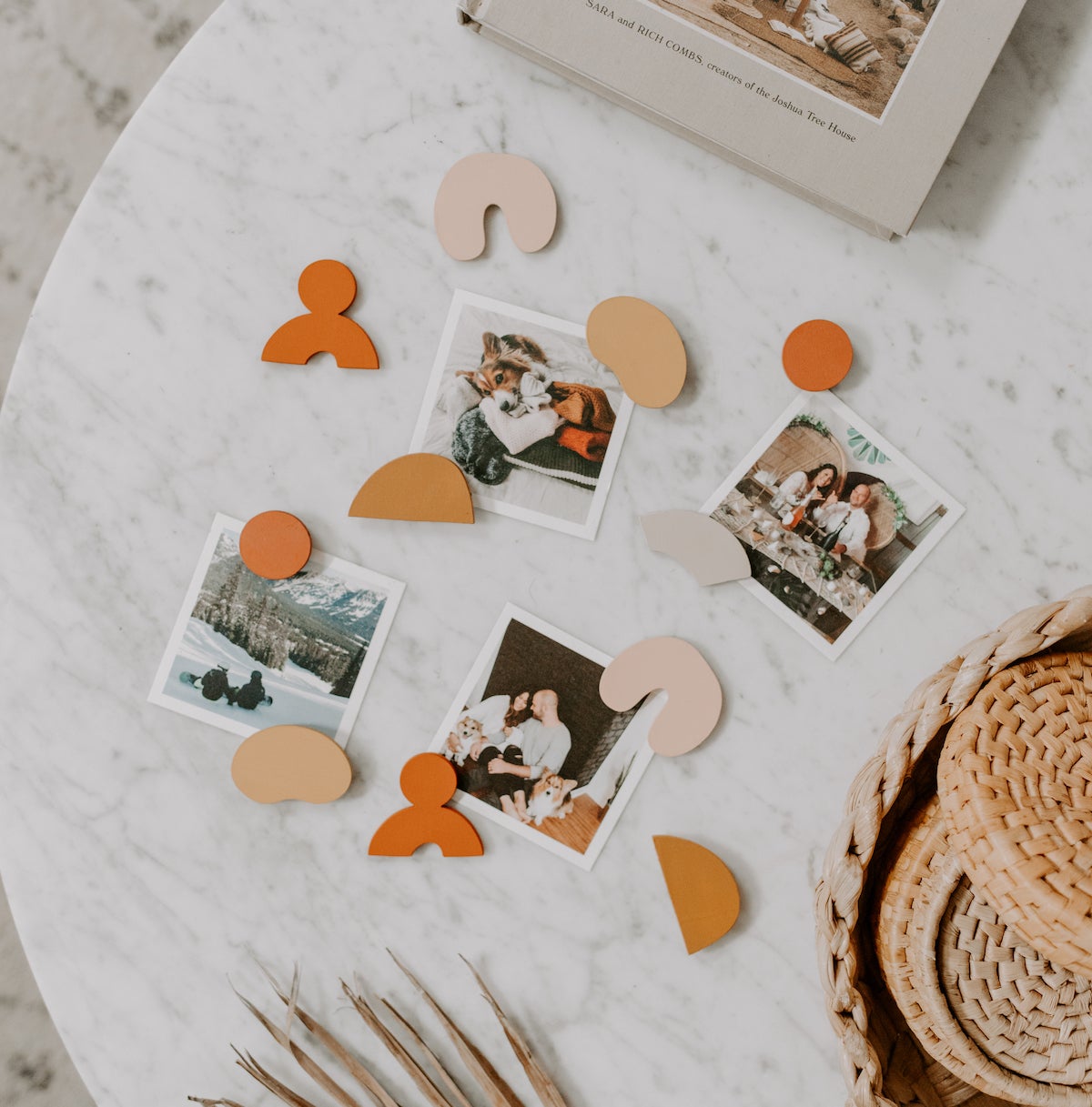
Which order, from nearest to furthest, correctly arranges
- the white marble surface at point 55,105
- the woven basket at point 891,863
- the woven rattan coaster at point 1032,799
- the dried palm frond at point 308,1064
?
the woven rattan coaster at point 1032,799 < the woven basket at point 891,863 < the dried palm frond at point 308,1064 < the white marble surface at point 55,105

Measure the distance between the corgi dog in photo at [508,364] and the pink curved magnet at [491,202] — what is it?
0.07m

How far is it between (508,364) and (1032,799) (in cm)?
48

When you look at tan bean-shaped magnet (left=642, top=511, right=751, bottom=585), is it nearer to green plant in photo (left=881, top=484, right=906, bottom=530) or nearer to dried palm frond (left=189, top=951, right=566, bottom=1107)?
green plant in photo (left=881, top=484, right=906, bottom=530)

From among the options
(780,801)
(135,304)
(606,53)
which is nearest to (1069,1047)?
(780,801)

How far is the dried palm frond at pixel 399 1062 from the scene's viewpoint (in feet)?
2.31

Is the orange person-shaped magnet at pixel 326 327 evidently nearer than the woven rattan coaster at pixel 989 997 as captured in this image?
No

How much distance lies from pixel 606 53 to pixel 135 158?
383 mm

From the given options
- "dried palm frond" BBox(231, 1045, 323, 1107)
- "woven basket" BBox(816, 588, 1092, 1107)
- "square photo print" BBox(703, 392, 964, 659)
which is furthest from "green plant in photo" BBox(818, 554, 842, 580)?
"dried palm frond" BBox(231, 1045, 323, 1107)

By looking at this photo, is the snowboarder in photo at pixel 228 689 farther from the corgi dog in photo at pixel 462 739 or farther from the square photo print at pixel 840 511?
the square photo print at pixel 840 511

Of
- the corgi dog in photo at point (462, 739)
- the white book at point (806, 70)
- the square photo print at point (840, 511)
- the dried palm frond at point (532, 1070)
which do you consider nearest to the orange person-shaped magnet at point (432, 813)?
the corgi dog in photo at point (462, 739)

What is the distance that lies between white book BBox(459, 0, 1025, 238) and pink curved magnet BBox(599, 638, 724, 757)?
0.37 meters

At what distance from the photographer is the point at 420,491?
0.72 meters

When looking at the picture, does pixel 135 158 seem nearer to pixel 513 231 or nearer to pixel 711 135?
pixel 513 231

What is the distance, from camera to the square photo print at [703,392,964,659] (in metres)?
0.71
